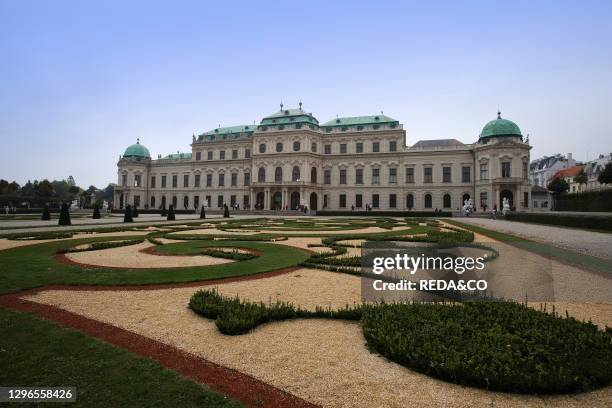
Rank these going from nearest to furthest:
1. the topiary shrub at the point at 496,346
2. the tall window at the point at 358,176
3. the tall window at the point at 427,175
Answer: the topiary shrub at the point at 496,346 < the tall window at the point at 427,175 < the tall window at the point at 358,176

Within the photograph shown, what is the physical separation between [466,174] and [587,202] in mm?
16676

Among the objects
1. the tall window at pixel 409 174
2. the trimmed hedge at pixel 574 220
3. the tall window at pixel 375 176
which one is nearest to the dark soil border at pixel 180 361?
the trimmed hedge at pixel 574 220

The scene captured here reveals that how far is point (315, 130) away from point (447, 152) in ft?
73.9

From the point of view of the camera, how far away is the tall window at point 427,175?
57406mm

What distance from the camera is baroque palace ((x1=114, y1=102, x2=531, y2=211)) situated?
5159 cm

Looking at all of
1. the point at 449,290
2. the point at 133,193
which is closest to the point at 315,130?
the point at 133,193

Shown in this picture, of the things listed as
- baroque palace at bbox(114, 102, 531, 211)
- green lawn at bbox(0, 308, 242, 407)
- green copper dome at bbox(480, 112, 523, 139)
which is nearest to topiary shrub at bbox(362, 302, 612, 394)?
green lawn at bbox(0, 308, 242, 407)

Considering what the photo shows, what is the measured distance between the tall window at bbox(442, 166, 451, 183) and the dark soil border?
57806mm

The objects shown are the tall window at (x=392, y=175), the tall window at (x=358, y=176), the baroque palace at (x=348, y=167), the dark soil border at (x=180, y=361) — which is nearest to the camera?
the dark soil border at (x=180, y=361)

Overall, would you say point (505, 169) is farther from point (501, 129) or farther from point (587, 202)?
point (587, 202)

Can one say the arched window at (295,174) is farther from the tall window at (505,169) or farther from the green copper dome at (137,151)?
the green copper dome at (137,151)

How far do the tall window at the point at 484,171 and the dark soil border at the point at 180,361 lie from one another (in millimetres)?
55991

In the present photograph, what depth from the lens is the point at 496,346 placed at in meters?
4.02

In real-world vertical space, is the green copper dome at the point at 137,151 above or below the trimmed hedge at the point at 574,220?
above
